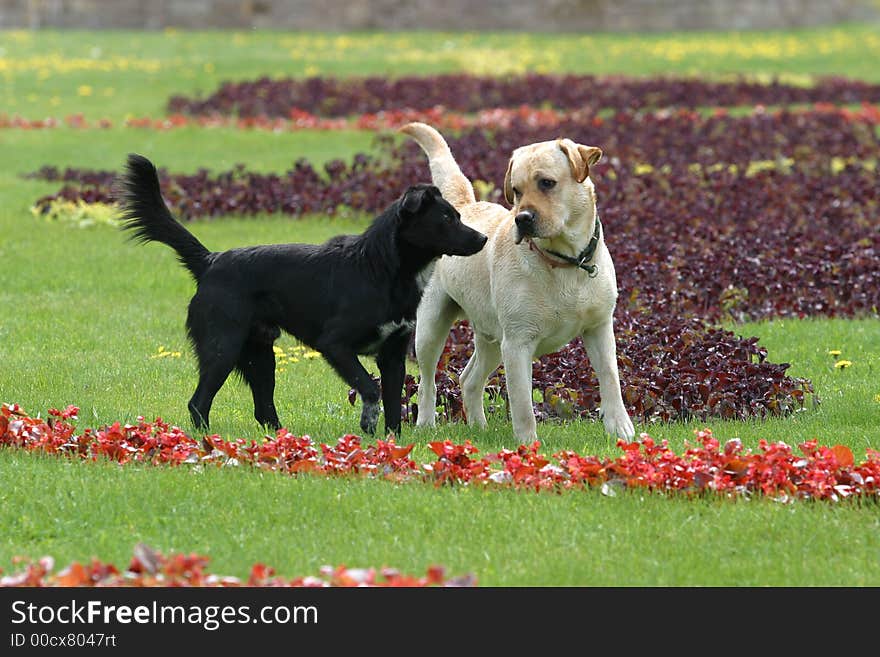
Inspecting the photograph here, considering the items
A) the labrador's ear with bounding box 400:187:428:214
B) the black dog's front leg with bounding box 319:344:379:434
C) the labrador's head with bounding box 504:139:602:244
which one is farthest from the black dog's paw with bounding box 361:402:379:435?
the labrador's head with bounding box 504:139:602:244

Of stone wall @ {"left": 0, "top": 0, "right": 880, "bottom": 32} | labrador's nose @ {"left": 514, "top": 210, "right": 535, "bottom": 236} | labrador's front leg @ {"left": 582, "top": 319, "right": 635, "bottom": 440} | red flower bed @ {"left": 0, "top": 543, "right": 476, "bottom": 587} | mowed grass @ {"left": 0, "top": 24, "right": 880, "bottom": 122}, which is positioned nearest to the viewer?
red flower bed @ {"left": 0, "top": 543, "right": 476, "bottom": 587}

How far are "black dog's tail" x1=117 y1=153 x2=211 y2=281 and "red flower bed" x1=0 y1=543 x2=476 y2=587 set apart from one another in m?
3.21

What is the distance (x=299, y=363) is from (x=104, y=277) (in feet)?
11.9

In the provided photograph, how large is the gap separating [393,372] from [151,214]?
5.42 feet

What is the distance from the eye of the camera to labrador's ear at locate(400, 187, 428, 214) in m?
7.81

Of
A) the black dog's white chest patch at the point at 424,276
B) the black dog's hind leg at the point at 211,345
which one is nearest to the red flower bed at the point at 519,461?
the black dog's hind leg at the point at 211,345

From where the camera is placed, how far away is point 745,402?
870 cm

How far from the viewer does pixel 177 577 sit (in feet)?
16.8

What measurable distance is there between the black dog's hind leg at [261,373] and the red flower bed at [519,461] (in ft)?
2.98

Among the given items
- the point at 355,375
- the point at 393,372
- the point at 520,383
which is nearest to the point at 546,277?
the point at 520,383

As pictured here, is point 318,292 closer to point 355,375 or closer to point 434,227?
point 355,375

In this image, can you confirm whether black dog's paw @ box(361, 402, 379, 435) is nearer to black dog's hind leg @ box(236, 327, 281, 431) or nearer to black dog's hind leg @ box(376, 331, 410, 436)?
black dog's hind leg @ box(376, 331, 410, 436)

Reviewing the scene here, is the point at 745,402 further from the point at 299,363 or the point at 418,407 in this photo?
the point at 299,363

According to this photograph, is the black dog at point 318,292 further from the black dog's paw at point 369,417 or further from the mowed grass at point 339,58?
the mowed grass at point 339,58
